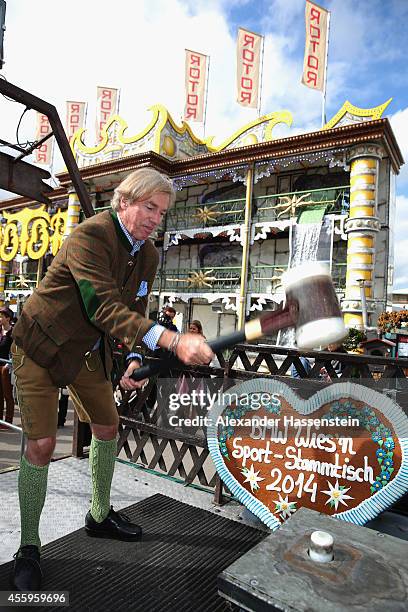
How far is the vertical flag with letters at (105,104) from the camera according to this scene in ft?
74.6

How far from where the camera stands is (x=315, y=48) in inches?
624

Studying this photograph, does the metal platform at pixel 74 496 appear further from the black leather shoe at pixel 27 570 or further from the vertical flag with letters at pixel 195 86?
the vertical flag with letters at pixel 195 86

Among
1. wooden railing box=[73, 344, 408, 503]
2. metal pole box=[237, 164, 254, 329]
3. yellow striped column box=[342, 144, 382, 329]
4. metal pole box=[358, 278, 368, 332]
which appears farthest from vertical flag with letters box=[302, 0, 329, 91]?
wooden railing box=[73, 344, 408, 503]

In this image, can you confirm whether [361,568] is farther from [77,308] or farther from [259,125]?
[259,125]

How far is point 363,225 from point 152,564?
12451mm

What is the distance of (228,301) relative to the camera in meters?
16.2

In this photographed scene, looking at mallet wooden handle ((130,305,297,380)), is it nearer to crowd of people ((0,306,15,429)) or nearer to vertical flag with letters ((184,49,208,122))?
crowd of people ((0,306,15,429))

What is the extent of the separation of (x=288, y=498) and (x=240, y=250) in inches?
620

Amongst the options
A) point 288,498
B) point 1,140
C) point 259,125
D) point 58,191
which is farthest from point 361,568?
point 58,191

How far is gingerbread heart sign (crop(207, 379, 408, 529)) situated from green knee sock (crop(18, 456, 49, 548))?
1.29 meters

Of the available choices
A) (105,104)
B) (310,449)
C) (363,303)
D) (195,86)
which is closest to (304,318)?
(310,449)

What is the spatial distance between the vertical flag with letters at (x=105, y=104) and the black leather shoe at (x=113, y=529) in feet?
78.2

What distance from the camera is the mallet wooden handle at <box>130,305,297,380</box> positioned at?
67.1 inches

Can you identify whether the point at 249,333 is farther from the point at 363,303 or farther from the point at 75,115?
the point at 75,115
